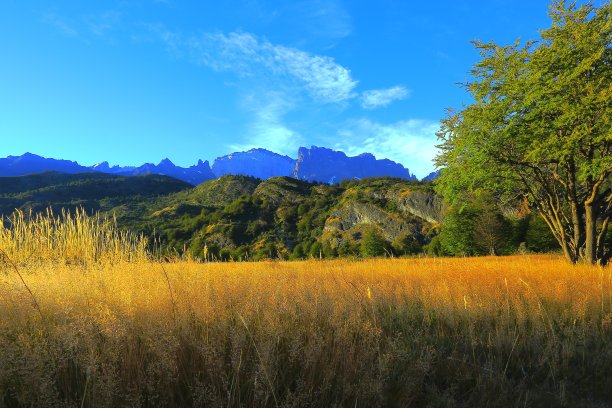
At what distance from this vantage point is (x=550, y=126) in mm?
11977

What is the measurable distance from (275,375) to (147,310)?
1.73 metres

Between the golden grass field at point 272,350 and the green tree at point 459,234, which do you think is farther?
the green tree at point 459,234

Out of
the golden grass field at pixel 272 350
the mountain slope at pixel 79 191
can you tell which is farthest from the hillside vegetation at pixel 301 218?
the golden grass field at pixel 272 350

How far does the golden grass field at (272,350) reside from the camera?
2637mm

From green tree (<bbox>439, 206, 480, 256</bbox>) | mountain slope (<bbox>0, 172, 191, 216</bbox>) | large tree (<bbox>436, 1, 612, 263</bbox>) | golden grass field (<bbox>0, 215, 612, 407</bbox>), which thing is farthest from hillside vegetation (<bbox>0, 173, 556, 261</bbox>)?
golden grass field (<bbox>0, 215, 612, 407</bbox>)

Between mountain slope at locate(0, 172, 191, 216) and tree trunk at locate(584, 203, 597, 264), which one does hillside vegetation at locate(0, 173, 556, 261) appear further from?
tree trunk at locate(584, 203, 597, 264)

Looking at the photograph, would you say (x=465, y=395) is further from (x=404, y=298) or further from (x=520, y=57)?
(x=520, y=57)

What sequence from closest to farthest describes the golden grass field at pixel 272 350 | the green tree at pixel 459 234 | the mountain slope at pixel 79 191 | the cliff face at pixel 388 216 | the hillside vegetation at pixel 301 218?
the golden grass field at pixel 272 350
the green tree at pixel 459 234
the hillside vegetation at pixel 301 218
the cliff face at pixel 388 216
the mountain slope at pixel 79 191

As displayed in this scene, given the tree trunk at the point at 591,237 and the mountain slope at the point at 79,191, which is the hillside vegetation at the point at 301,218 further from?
the tree trunk at the point at 591,237

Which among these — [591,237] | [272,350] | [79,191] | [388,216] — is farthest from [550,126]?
[79,191]

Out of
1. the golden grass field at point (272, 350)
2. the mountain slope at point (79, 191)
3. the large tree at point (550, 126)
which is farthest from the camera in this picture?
the mountain slope at point (79, 191)

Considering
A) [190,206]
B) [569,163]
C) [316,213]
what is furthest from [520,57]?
[190,206]

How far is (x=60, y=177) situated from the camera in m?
131

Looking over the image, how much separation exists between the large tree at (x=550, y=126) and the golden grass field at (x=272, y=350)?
741cm
